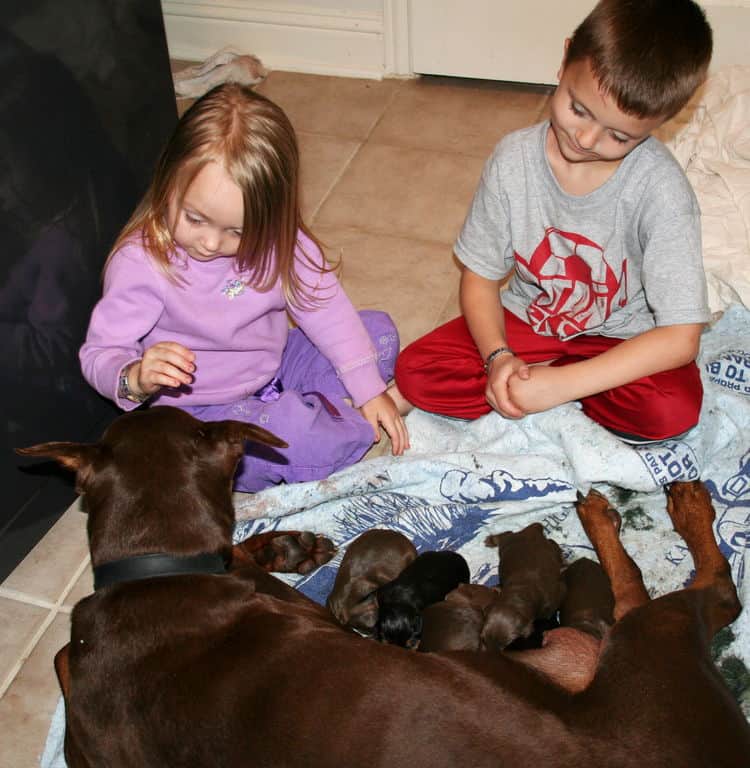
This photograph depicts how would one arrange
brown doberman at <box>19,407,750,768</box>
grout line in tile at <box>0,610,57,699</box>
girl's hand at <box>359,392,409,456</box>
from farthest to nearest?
girl's hand at <box>359,392,409,456</box>, grout line in tile at <box>0,610,57,699</box>, brown doberman at <box>19,407,750,768</box>

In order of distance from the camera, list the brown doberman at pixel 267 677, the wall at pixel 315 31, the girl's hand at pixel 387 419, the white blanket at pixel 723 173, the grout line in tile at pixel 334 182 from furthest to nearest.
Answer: the wall at pixel 315 31
the grout line in tile at pixel 334 182
the white blanket at pixel 723 173
the girl's hand at pixel 387 419
the brown doberman at pixel 267 677

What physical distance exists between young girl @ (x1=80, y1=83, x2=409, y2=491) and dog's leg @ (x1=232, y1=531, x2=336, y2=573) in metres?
0.25

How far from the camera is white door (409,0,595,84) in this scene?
427 cm

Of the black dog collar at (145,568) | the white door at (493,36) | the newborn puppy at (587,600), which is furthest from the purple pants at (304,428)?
the white door at (493,36)

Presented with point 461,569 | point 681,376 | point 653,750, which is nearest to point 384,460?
point 461,569

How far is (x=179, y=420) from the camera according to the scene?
2.17 m

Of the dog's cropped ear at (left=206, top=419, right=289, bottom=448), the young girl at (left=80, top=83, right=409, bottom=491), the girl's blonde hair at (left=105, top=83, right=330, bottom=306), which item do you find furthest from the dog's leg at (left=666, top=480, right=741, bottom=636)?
the girl's blonde hair at (left=105, top=83, right=330, bottom=306)

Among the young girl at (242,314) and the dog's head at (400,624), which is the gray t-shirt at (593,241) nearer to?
the young girl at (242,314)

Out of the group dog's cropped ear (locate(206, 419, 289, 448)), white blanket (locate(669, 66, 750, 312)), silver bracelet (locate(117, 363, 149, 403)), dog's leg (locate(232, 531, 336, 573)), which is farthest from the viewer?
white blanket (locate(669, 66, 750, 312))

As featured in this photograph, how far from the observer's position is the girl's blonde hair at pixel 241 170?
2.43m

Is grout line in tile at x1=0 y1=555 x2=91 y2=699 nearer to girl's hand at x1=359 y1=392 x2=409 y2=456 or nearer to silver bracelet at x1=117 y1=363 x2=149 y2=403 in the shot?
silver bracelet at x1=117 y1=363 x2=149 y2=403

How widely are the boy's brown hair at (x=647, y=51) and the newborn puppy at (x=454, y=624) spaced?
4.15ft

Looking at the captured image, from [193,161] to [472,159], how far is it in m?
2.08

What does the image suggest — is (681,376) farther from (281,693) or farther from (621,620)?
(281,693)
